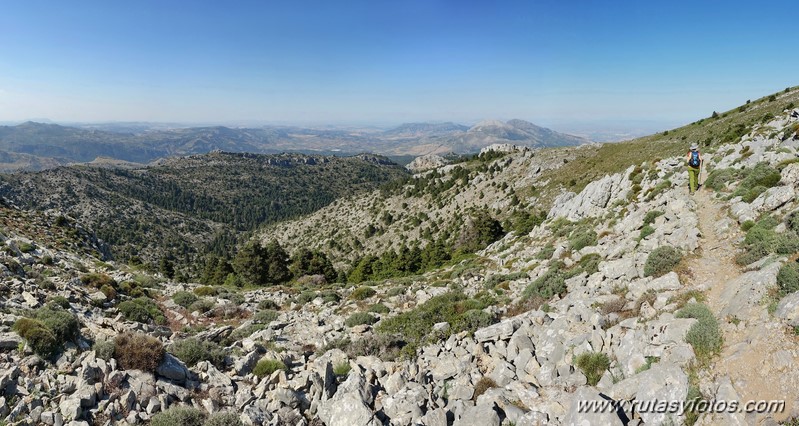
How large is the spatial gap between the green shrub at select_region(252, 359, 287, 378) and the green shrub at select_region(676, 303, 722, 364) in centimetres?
1150

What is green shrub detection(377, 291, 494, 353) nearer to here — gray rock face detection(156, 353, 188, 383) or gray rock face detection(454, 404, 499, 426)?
gray rock face detection(454, 404, 499, 426)

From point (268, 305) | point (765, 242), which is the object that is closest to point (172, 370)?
point (268, 305)

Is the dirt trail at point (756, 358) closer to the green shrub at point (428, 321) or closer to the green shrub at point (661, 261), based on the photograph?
the green shrub at point (661, 261)

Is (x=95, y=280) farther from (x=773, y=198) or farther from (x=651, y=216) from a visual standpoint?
(x=773, y=198)

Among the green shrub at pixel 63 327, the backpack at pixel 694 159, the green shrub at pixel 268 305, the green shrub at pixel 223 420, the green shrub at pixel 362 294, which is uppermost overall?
the backpack at pixel 694 159

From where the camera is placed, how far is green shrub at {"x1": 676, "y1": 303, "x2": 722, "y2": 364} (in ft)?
27.0

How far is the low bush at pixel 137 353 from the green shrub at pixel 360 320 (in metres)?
8.98

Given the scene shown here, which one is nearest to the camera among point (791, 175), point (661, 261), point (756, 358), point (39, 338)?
point (756, 358)

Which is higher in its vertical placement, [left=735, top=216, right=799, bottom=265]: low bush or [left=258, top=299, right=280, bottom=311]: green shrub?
[left=735, top=216, right=799, bottom=265]: low bush

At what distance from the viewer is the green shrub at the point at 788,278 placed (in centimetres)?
860

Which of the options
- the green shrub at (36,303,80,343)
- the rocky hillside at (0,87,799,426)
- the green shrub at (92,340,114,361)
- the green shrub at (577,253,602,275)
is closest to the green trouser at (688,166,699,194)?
the rocky hillside at (0,87,799,426)

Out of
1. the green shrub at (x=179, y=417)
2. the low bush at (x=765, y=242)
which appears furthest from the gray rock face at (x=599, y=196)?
the green shrub at (x=179, y=417)

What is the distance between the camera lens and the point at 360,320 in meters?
18.6

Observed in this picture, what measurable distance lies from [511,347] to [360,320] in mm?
9054
